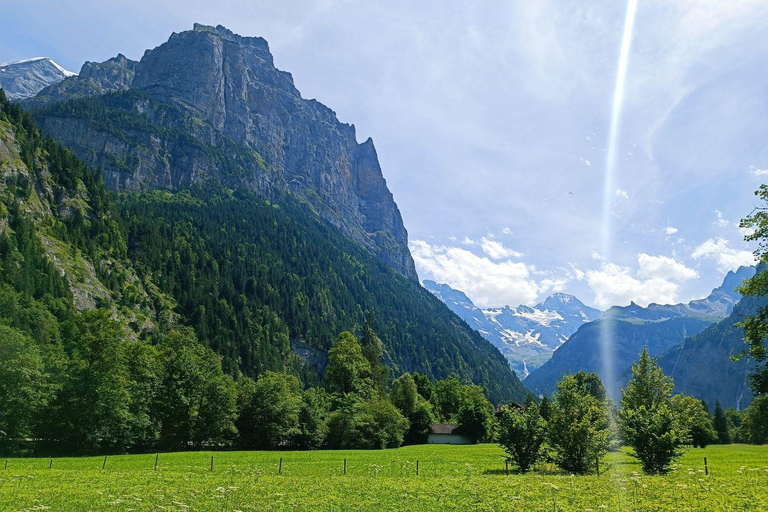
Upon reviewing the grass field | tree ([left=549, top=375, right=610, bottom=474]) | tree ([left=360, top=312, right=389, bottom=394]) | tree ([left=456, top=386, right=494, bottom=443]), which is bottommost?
tree ([left=456, top=386, right=494, bottom=443])

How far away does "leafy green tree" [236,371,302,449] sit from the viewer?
217 ft

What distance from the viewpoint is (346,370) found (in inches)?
3474

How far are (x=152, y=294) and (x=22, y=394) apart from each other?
317ft

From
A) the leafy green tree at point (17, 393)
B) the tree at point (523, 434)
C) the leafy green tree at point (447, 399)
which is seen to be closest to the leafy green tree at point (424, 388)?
the leafy green tree at point (447, 399)

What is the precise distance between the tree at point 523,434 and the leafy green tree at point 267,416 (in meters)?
40.1

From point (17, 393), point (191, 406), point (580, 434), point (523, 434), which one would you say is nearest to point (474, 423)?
point (191, 406)

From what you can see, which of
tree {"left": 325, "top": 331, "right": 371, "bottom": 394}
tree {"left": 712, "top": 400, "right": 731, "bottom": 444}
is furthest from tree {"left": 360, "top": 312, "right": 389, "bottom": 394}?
tree {"left": 712, "top": 400, "right": 731, "bottom": 444}

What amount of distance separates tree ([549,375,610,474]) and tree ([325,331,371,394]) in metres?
56.1

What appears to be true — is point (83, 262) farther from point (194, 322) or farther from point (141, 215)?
point (141, 215)

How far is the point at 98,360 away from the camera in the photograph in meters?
56.5

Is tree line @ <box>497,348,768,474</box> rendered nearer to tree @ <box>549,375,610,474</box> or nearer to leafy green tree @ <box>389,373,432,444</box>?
tree @ <box>549,375,610,474</box>

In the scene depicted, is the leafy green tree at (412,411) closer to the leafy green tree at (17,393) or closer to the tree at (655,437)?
the leafy green tree at (17,393)

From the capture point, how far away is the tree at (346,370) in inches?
3455

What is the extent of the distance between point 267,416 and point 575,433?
47.0m
